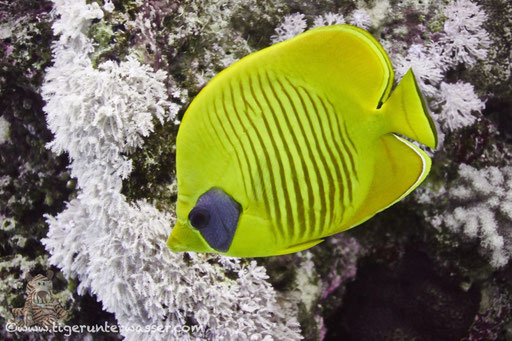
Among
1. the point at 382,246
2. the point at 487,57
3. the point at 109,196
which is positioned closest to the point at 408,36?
the point at 487,57

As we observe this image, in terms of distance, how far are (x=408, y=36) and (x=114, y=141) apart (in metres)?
1.76

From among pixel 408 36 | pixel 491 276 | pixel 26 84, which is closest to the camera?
pixel 408 36

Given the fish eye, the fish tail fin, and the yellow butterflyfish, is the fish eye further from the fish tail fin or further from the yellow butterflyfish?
the fish tail fin

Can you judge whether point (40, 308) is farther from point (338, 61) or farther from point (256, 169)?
point (338, 61)

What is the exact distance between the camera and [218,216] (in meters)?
0.96

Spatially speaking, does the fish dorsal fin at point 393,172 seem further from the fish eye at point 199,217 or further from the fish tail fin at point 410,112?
the fish eye at point 199,217

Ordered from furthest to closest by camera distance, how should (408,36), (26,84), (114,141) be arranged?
(26,84), (408,36), (114,141)

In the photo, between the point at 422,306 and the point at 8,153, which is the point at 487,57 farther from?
the point at 8,153

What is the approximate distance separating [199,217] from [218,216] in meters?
0.05

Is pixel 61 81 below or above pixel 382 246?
above

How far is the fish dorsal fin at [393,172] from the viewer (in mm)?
985

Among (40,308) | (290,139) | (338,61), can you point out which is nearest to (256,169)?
(290,139)

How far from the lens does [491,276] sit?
104 inches

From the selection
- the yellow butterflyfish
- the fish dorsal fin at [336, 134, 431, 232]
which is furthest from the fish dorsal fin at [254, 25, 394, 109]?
the fish dorsal fin at [336, 134, 431, 232]
